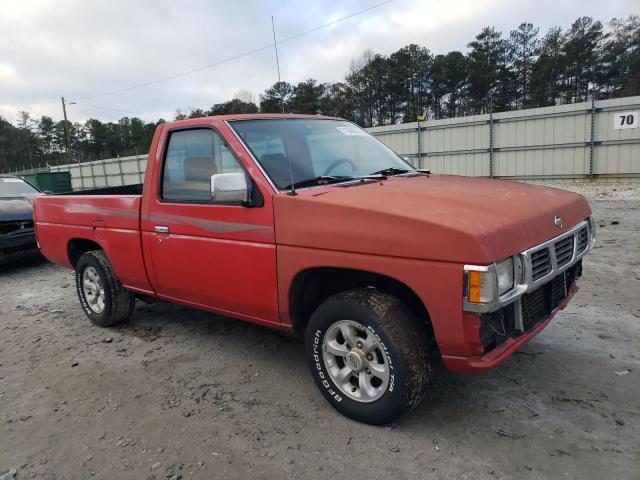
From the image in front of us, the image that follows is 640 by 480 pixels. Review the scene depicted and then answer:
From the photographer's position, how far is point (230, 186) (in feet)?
9.87

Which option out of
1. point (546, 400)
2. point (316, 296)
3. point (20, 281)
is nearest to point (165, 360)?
point (316, 296)

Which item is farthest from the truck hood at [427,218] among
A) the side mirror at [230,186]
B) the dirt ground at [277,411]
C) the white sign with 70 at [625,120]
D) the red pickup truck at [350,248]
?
the white sign with 70 at [625,120]

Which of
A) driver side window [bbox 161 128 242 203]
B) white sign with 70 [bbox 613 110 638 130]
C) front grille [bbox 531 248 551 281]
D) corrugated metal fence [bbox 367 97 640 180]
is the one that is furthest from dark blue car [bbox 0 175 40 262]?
white sign with 70 [bbox 613 110 638 130]

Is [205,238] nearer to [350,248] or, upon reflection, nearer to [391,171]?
[350,248]

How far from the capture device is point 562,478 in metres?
2.32

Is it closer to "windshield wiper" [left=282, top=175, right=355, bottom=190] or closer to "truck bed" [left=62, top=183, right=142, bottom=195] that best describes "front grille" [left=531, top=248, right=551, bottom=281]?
"windshield wiper" [left=282, top=175, right=355, bottom=190]

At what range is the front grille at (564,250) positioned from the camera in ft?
9.27

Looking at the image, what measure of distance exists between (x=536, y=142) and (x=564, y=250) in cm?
1612

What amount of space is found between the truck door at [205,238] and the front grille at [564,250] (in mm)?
1718

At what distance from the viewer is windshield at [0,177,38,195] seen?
28.7 feet

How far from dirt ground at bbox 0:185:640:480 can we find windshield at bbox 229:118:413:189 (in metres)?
1.53

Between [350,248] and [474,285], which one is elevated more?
[350,248]

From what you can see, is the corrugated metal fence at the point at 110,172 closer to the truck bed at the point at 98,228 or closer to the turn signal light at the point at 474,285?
the truck bed at the point at 98,228

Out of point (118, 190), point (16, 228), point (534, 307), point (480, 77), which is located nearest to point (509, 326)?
point (534, 307)
